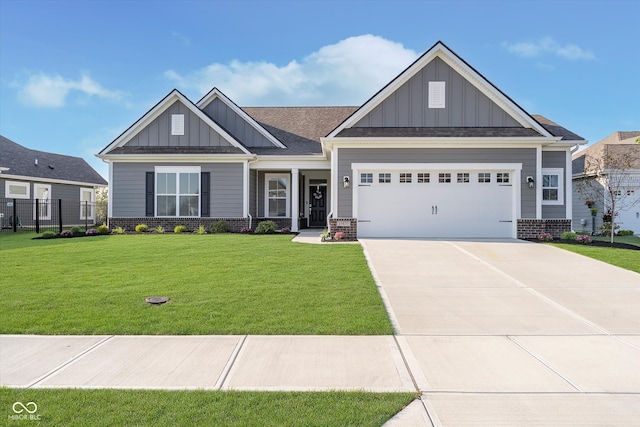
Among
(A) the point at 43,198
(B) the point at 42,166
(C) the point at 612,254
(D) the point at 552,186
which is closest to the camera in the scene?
(C) the point at 612,254

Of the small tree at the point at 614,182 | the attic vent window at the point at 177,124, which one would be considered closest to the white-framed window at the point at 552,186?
the small tree at the point at 614,182

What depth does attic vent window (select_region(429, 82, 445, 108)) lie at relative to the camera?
14.5 meters

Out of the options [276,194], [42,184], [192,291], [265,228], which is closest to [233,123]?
[276,194]

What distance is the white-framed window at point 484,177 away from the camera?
14.3 metres

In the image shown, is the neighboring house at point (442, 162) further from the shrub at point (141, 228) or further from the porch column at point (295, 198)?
the shrub at point (141, 228)

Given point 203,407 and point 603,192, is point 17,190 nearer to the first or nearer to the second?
point 203,407

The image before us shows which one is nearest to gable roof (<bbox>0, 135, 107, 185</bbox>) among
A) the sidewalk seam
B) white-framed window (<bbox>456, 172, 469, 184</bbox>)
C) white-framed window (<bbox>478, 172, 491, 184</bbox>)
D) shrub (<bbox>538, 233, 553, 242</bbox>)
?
the sidewalk seam

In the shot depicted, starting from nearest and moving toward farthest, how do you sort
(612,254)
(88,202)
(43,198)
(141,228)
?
(612,254)
(141,228)
(43,198)
(88,202)

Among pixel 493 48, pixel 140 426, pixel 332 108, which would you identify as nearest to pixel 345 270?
pixel 140 426

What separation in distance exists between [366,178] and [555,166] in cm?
808

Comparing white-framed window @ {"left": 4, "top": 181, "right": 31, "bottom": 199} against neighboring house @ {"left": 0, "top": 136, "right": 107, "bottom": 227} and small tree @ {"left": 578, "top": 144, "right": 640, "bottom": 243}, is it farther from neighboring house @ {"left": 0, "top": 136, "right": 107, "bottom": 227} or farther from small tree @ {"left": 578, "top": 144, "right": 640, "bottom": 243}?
small tree @ {"left": 578, "top": 144, "right": 640, "bottom": 243}

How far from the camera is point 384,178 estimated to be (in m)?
14.4

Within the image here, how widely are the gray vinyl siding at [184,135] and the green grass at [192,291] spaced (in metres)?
7.10

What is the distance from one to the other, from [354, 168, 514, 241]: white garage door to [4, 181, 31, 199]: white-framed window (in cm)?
2059
